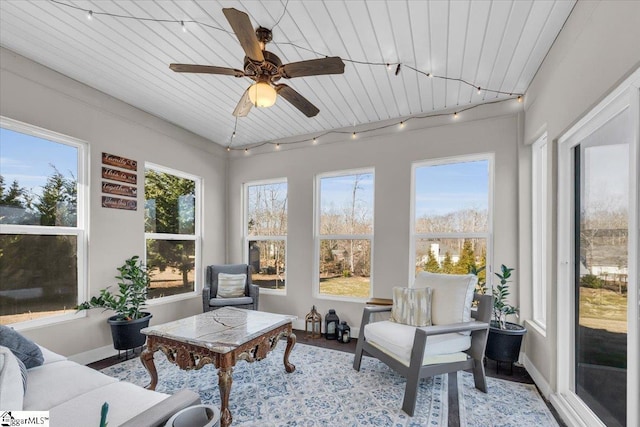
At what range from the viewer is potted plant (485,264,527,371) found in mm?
2787

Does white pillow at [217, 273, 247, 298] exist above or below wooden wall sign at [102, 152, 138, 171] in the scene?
below

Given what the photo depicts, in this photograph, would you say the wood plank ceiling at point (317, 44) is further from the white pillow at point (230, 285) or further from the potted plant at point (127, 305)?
the white pillow at point (230, 285)

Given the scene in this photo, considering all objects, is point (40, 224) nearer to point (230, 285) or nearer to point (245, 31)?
point (230, 285)

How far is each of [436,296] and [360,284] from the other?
1.36m

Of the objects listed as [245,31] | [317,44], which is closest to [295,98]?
[317,44]

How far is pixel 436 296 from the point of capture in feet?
9.21

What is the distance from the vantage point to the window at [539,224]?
2922 millimetres

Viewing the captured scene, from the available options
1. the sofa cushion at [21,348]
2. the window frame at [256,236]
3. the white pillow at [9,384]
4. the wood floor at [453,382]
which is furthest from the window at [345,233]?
the white pillow at [9,384]

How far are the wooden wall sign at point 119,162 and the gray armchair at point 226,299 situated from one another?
62.0 inches

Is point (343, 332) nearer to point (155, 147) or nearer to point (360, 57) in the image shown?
point (360, 57)

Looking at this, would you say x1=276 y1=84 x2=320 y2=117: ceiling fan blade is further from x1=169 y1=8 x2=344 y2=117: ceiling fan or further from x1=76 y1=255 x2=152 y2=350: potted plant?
x1=76 y1=255 x2=152 y2=350: potted plant

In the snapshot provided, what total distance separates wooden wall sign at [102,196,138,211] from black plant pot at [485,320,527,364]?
158 inches

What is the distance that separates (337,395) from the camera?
2.46 m

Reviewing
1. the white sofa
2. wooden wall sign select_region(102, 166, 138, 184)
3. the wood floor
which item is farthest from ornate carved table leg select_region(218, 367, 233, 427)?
wooden wall sign select_region(102, 166, 138, 184)
